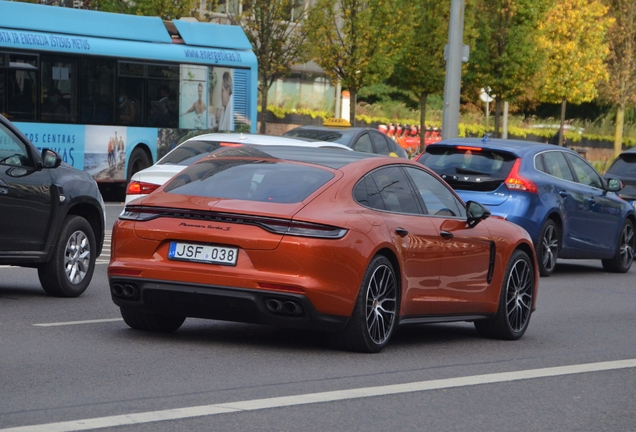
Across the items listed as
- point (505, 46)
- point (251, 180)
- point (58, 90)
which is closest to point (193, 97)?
point (58, 90)

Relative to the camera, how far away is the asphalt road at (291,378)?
6.49m

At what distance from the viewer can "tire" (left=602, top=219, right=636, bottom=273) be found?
18188 millimetres

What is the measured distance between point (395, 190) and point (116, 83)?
677 inches

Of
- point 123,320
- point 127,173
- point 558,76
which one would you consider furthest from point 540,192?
point 558,76

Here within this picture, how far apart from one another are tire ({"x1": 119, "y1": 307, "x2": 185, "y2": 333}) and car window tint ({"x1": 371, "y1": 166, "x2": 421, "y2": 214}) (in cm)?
171

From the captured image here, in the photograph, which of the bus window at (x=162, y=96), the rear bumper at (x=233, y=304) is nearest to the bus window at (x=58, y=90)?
the bus window at (x=162, y=96)

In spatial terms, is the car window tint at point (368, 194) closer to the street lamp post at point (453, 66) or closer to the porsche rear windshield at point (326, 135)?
the porsche rear windshield at point (326, 135)

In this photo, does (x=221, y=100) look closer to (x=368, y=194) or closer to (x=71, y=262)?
(x=71, y=262)

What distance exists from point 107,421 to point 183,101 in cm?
2181

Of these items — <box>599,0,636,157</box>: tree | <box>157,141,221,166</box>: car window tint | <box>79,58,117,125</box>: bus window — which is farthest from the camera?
<box>599,0,636,157</box>: tree

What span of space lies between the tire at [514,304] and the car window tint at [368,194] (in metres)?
1.73

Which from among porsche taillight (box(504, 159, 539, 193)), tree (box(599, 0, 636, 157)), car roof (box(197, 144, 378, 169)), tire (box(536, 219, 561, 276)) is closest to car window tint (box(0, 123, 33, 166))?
car roof (box(197, 144, 378, 169))

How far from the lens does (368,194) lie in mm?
9070

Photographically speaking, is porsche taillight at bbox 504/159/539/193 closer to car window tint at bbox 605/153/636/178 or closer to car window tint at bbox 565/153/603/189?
car window tint at bbox 565/153/603/189
